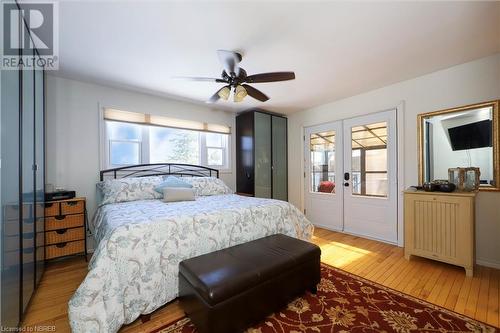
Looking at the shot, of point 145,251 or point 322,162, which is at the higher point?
point 322,162

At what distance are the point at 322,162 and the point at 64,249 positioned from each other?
4144 millimetres

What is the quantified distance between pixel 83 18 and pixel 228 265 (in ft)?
7.60

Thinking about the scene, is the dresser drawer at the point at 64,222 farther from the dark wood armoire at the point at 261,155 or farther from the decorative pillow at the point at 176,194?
the dark wood armoire at the point at 261,155

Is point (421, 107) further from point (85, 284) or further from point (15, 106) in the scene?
point (15, 106)

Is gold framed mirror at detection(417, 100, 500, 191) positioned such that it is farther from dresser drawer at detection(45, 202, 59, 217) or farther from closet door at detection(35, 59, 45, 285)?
dresser drawer at detection(45, 202, 59, 217)

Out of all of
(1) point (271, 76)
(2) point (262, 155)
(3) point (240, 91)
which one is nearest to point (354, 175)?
(2) point (262, 155)

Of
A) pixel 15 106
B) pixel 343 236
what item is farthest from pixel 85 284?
pixel 343 236

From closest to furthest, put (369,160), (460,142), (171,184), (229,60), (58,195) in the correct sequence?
1. (229,60)
2. (58,195)
3. (460,142)
4. (171,184)
5. (369,160)

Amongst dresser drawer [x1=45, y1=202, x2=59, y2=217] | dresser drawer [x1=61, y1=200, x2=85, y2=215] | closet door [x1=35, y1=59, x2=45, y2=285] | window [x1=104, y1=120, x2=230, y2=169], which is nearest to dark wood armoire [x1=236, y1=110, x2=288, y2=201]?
window [x1=104, y1=120, x2=230, y2=169]

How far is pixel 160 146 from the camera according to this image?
368 centimetres

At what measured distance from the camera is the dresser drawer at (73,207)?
249 centimetres

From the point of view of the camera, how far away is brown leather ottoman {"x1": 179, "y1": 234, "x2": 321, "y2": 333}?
4.42 feet

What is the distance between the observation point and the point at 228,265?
158cm

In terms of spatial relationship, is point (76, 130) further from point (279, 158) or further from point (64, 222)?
point (279, 158)
